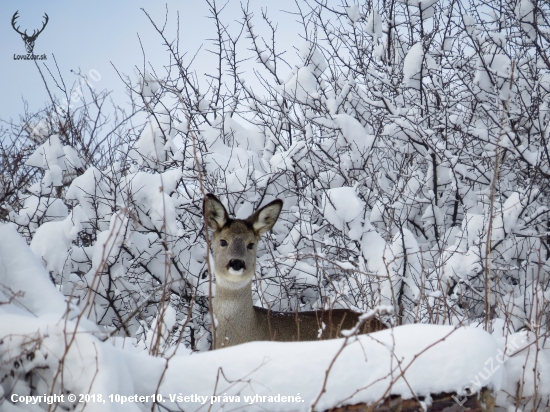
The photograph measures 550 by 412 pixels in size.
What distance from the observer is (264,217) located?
6.02 m

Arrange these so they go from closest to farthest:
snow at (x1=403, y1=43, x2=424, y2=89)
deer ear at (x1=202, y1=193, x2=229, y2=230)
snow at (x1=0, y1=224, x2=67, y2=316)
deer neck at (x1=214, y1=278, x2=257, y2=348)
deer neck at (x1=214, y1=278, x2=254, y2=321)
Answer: snow at (x1=0, y1=224, x2=67, y2=316)
deer neck at (x1=214, y1=278, x2=257, y2=348)
deer neck at (x1=214, y1=278, x2=254, y2=321)
deer ear at (x1=202, y1=193, x2=229, y2=230)
snow at (x1=403, y1=43, x2=424, y2=89)

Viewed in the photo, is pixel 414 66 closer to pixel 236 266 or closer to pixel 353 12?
pixel 353 12

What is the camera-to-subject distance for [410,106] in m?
7.27

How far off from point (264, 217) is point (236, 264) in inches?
26.9

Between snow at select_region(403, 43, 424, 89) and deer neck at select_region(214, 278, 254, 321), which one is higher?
snow at select_region(403, 43, 424, 89)

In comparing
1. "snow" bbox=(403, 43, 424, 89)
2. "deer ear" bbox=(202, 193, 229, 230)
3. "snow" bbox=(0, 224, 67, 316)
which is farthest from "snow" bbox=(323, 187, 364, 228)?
"snow" bbox=(0, 224, 67, 316)

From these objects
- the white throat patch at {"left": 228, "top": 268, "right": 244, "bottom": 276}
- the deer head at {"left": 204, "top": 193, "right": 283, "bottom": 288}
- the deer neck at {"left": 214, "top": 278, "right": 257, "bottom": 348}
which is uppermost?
the deer head at {"left": 204, "top": 193, "right": 283, "bottom": 288}

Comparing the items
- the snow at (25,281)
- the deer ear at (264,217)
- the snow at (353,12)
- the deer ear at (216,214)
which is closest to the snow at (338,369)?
the snow at (25,281)

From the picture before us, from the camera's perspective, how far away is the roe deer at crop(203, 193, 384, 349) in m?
5.29

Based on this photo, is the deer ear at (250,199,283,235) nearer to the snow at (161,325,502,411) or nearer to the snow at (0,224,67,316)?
the snow at (0,224,67,316)

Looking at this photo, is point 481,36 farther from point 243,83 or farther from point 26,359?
point 26,359

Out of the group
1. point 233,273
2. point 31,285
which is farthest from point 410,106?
point 31,285

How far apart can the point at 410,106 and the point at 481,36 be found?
1225 millimetres

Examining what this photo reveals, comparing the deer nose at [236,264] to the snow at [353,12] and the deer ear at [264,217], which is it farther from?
the snow at [353,12]
